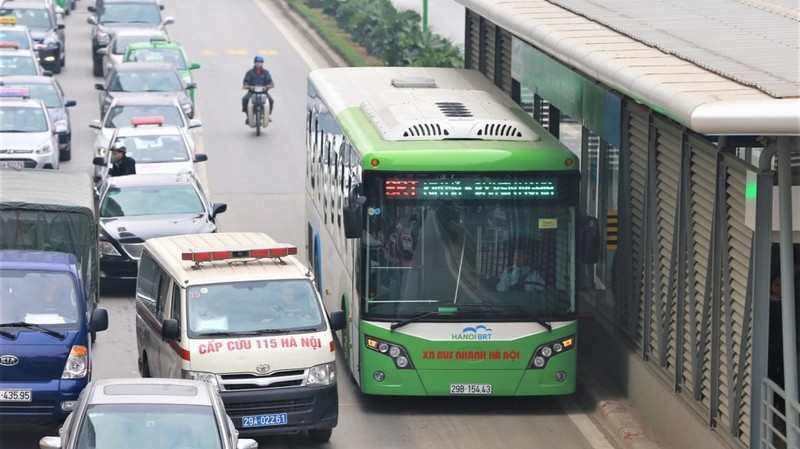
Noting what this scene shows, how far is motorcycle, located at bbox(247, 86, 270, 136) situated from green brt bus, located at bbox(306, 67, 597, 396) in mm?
19617

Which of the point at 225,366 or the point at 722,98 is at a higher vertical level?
the point at 722,98

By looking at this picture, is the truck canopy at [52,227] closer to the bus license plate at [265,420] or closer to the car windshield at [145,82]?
the bus license plate at [265,420]

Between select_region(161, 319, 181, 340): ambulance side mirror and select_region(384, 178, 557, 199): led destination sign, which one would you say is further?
select_region(384, 178, 557, 199): led destination sign

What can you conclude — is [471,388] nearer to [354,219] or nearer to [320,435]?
[320,435]

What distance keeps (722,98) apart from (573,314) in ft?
17.6

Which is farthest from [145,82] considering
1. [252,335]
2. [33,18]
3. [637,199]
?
[252,335]

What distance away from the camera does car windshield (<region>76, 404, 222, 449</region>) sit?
1243cm

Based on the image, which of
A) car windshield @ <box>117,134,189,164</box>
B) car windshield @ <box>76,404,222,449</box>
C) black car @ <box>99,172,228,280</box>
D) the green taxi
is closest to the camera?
car windshield @ <box>76,404,222,449</box>

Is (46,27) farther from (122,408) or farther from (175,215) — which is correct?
(122,408)

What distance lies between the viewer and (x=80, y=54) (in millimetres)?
51031

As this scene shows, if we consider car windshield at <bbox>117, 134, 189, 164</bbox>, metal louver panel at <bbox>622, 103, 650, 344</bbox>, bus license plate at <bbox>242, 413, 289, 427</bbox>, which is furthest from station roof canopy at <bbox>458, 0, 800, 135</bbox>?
car windshield at <bbox>117, 134, 189, 164</bbox>

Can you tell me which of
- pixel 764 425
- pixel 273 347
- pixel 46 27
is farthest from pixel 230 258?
pixel 46 27

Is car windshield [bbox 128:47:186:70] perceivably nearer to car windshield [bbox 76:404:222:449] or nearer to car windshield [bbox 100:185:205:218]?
car windshield [bbox 100:185:205:218]

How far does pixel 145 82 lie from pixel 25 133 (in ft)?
19.6
